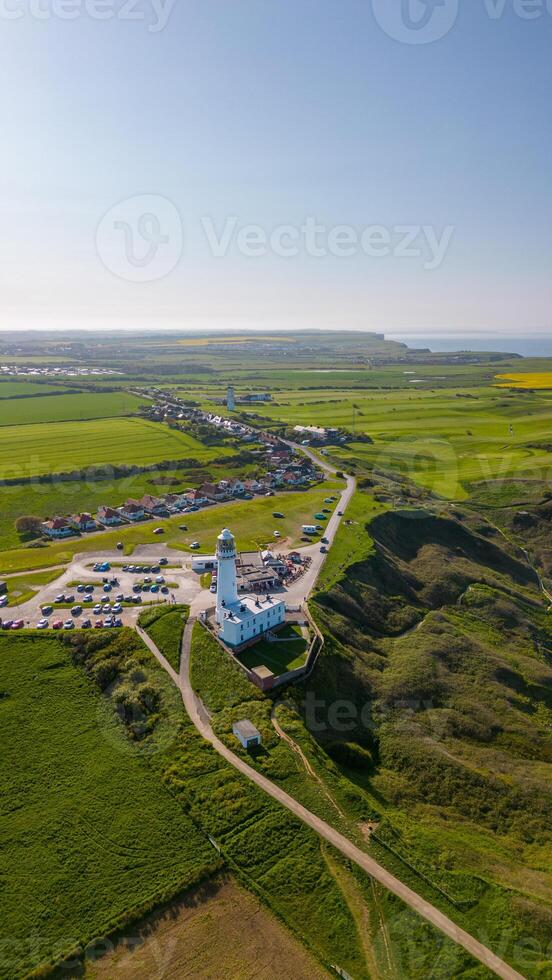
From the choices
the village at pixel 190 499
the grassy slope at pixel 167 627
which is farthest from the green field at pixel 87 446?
the grassy slope at pixel 167 627

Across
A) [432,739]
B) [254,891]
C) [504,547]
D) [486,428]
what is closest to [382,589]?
[432,739]

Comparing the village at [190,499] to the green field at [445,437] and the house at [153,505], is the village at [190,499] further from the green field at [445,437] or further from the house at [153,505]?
the green field at [445,437]

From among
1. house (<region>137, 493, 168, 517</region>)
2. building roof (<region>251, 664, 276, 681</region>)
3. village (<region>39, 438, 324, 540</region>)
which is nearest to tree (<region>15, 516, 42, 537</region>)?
village (<region>39, 438, 324, 540</region>)

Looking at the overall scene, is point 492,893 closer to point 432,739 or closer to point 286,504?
point 432,739

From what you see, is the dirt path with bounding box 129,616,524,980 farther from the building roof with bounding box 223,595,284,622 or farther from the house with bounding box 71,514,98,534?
the house with bounding box 71,514,98,534

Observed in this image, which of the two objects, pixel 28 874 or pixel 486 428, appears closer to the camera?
pixel 28 874

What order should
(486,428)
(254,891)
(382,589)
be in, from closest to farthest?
(254,891) → (382,589) → (486,428)
